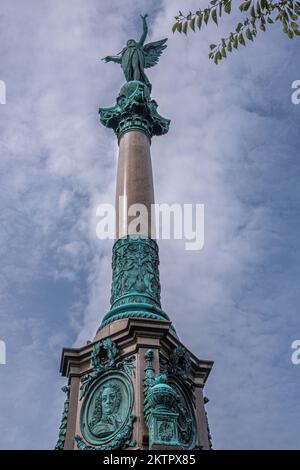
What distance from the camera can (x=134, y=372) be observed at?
11742mm

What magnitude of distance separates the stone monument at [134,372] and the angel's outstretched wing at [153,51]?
21.8 feet

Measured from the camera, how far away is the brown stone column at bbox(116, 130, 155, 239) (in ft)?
50.4

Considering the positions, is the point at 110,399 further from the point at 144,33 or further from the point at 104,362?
the point at 144,33

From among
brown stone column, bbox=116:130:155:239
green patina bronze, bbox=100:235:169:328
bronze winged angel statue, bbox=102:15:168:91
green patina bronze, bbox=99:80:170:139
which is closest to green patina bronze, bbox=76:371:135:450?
green patina bronze, bbox=100:235:169:328

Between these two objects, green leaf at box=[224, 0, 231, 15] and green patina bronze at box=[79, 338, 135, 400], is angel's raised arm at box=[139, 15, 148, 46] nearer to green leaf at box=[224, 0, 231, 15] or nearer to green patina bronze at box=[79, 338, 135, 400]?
green patina bronze at box=[79, 338, 135, 400]

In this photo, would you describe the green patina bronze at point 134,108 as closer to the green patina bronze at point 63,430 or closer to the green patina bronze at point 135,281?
the green patina bronze at point 135,281

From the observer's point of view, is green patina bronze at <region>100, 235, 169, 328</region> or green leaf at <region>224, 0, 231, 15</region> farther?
green patina bronze at <region>100, 235, 169, 328</region>

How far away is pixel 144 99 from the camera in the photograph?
17828 millimetres
